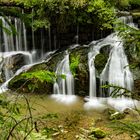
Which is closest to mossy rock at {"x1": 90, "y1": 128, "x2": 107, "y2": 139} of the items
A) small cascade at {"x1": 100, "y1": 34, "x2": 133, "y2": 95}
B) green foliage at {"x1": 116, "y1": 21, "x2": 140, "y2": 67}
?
small cascade at {"x1": 100, "y1": 34, "x2": 133, "y2": 95}

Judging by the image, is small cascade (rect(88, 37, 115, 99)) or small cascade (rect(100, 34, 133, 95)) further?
small cascade (rect(100, 34, 133, 95))

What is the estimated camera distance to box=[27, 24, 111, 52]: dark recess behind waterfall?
14516 mm

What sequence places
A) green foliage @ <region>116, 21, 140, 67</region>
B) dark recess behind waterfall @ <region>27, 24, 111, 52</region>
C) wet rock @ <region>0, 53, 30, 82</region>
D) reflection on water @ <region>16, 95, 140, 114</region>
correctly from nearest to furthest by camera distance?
green foliage @ <region>116, 21, 140, 67</region>
reflection on water @ <region>16, 95, 140, 114</region>
wet rock @ <region>0, 53, 30, 82</region>
dark recess behind waterfall @ <region>27, 24, 111, 52</region>

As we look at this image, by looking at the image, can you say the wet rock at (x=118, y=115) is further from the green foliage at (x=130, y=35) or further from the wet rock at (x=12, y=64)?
the green foliage at (x=130, y=35)

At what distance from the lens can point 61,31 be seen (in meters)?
14.5

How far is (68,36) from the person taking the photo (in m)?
14.6

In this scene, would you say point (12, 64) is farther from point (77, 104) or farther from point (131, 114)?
point (131, 114)

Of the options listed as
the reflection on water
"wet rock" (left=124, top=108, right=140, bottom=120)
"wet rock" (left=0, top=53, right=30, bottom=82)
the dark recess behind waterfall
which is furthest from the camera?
the dark recess behind waterfall

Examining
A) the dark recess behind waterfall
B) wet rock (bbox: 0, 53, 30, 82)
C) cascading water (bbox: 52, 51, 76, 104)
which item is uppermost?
the dark recess behind waterfall

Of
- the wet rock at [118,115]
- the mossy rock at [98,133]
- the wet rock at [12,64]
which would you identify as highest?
the wet rock at [12,64]

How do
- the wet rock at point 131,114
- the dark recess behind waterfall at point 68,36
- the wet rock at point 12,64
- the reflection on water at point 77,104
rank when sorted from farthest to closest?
1. the dark recess behind waterfall at point 68,36
2. the wet rock at point 12,64
3. the reflection on water at point 77,104
4. the wet rock at point 131,114

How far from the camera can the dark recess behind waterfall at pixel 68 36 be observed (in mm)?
14516

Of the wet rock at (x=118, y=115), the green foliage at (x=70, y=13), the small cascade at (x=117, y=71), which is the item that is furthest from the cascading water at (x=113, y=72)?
the wet rock at (x=118, y=115)

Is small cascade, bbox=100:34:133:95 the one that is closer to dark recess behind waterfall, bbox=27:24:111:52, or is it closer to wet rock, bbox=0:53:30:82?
dark recess behind waterfall, bbox=27:24:111:52
